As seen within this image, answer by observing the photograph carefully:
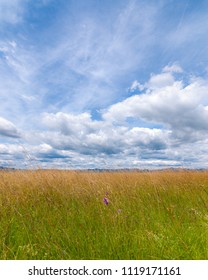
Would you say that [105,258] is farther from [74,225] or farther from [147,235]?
[74,225]

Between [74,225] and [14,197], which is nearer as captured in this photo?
[74,225]

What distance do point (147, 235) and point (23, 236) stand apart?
1.44 m

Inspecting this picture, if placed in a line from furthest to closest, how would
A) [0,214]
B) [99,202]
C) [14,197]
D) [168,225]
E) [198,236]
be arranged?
[14,197] → [99,202] → [0,214] → [168,225] → [198,236]

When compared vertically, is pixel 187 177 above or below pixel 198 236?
above

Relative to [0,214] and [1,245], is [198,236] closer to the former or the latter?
[1,245]

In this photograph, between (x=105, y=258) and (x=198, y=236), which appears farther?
(x=198, y=236)

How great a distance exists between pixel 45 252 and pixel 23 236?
1.40 feet

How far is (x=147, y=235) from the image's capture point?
267cm

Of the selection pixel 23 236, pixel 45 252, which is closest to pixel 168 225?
pixel 45 252

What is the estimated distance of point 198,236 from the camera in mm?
2764
